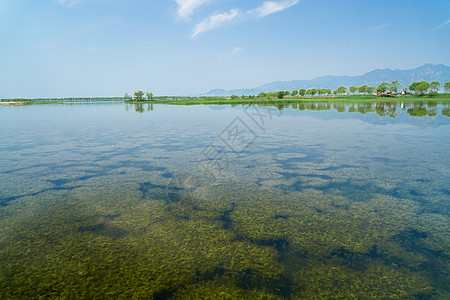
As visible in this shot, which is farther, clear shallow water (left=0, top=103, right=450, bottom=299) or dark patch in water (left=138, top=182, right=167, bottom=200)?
dark patch in water (left=138, top=182, right=167, bottom=200)

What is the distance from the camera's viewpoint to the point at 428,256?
9.68 feet

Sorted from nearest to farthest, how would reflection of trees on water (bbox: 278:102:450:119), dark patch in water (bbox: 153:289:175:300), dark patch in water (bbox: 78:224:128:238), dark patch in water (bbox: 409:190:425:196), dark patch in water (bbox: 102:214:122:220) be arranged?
dark patch in water (bbox: 153:289:175:300)
dark patch in water (bbox: 78:224:128:238)
dark patch in water (bbox: 102:214:122:220)
dark patch in water (bbox: 409:190:425:196)
reflection of trees on water (bbox: 278:102:450:119)

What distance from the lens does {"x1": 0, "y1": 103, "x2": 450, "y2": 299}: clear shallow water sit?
258 centimetres

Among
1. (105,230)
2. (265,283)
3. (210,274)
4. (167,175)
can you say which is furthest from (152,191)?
(265,283)

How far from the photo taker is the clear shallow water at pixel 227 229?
8.45ft

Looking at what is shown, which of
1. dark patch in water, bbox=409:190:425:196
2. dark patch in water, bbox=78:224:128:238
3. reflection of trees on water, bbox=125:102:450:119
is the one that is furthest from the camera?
reflection of trees on water, bbox=125:102:450:119

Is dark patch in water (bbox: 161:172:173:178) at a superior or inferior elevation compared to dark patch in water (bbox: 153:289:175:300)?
superior

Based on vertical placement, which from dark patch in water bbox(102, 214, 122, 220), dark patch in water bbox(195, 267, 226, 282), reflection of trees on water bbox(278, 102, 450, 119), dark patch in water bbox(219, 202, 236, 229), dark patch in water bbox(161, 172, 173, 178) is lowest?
dark patch in water bbox(195, 267, 226, 282)

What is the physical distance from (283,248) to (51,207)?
4232 mm

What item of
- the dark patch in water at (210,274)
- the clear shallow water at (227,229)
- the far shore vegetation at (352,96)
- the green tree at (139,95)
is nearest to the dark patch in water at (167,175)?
the clear shallow water at (227,229)

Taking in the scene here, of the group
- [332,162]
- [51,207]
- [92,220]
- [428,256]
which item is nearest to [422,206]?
[428,256]

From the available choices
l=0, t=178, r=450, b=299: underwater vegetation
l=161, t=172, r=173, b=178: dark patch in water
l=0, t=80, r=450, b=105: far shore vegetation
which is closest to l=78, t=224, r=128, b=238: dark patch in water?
l=0, t=178, r=450, b=299: underwater vegetation

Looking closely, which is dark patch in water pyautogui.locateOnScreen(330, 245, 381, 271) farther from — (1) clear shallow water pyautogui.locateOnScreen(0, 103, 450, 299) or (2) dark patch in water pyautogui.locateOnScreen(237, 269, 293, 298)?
(2) dark patch in water pyautogui.locateOnScreen(237, 269, 293, 298)

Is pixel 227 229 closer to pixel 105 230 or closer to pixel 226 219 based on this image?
pixel 226 219
